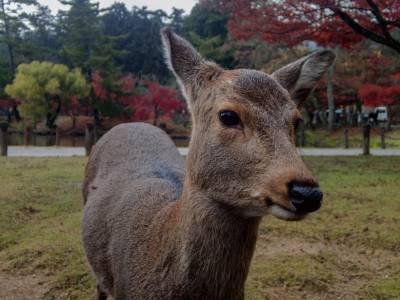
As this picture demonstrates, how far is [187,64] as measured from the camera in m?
2.37

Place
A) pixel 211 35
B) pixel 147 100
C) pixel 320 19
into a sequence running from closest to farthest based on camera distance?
pixel 320 19, pixel 147 100, pixel 211 35

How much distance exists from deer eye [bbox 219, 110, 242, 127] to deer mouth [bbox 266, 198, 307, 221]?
38 centimetres

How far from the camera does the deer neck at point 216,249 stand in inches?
81.5

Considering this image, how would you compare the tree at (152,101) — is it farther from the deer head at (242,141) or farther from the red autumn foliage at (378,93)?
the deer head at (242,141)

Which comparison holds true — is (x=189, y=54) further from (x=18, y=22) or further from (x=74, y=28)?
(x=18, y=22)

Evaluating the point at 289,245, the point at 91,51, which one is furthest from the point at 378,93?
the point at 289,245

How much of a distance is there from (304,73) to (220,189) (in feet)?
2.82

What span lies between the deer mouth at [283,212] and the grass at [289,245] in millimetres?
2265

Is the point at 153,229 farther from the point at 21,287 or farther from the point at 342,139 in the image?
the point at 342,139

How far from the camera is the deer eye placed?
203 cm

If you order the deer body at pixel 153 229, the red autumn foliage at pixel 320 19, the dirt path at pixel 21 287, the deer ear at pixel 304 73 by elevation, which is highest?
the red autumn foliage at pixel 320 19

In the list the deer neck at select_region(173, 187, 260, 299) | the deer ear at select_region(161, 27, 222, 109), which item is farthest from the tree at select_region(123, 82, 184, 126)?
the deer neck at select_region(173, 187, 260, 299)

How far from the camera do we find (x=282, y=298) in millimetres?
3875

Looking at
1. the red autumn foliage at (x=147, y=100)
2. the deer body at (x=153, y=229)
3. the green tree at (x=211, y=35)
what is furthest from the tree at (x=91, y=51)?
the deer body at (x=153, y=229)
